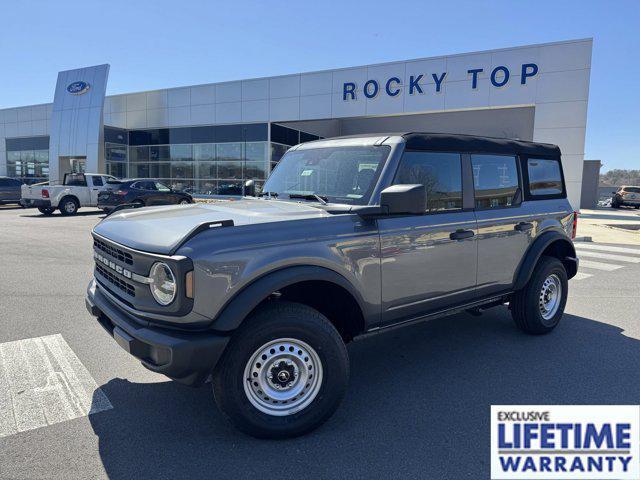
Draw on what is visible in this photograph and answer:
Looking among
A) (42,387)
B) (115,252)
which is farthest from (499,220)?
(42,387)

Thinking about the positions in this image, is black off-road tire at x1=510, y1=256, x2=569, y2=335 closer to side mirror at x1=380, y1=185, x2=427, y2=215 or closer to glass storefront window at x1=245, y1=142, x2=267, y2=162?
side mirror at x1=380, y1=185, x2=427, y2=215

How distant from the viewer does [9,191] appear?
75.0 ft

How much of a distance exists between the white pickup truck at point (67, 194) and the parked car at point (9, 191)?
3.98 m

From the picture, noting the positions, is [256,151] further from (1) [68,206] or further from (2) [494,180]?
(2) [494,180]

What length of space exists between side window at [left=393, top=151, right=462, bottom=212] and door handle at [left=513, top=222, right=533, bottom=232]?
92 cm

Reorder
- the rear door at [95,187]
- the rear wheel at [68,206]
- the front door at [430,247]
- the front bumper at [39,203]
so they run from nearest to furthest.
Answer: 1. the front door at [430,247]
2. the front bumper at [39,203]
3. the rear wheel at [68,206]
4. the rear door at [95,187]

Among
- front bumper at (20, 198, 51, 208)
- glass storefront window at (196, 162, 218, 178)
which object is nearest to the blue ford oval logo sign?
glass storefront window at (196, 162, 218, 178)

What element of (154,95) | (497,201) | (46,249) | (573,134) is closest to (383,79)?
(573,134)

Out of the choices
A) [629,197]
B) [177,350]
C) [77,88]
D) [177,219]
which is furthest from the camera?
[629,197]

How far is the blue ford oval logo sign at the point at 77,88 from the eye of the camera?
1186 inches

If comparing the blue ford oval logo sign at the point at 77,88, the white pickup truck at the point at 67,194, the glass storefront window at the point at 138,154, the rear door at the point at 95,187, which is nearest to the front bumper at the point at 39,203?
the white pickup truck at the point at 67,194

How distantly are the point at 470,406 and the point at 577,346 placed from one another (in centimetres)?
206

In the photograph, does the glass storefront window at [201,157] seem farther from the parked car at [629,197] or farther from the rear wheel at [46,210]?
the parked car at [629,197]

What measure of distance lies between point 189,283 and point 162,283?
0.23 metres
